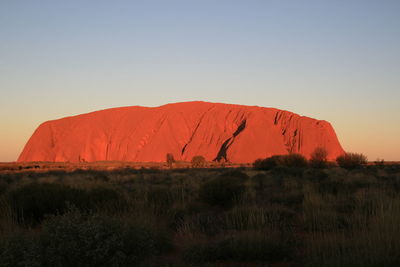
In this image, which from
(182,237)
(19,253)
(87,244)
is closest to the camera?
(19,253)

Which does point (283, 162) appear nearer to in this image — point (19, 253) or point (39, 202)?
point (39, 202)

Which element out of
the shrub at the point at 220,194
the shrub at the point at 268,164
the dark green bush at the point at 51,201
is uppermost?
the dark green bush at the point at 51,201

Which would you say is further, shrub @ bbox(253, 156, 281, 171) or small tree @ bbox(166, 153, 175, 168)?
small tree @ bbox(166, 153, 175, 168)

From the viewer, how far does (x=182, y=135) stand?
75.4 m

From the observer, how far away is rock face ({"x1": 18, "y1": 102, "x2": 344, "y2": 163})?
68.3 metres

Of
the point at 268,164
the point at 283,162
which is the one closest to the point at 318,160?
the point at 283,162

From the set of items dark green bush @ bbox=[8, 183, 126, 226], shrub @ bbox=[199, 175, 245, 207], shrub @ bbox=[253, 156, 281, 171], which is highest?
dark green bush @ bbox=[8, 183, 126, 226]

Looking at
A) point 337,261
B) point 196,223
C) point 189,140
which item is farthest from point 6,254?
point 189,140

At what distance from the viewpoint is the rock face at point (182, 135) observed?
6831 cm

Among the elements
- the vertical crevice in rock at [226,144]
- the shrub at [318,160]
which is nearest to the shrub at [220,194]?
the shrub at [318,160]

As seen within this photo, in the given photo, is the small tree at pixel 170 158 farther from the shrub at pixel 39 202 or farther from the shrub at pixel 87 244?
the shrub at pixel 87 244

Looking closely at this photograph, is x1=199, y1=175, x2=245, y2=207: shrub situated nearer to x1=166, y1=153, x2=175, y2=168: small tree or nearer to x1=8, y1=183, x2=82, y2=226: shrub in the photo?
x1=8, y1=183, x2=82, y2=226: shrub

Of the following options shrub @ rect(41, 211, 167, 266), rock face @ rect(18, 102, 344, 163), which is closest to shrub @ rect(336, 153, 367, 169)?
rock face @ rect(18, 102, 344, 163)

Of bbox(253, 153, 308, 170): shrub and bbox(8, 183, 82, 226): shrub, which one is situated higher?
bbox(8, 183, 82, 226): shrub
